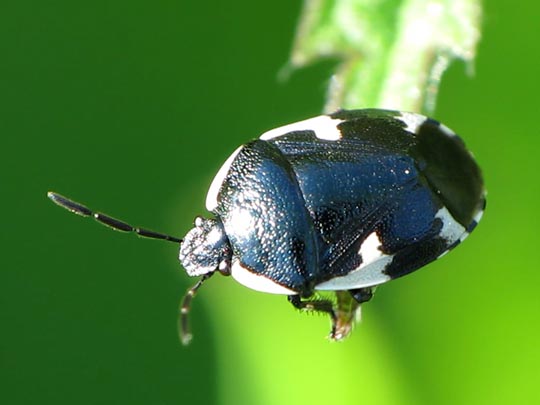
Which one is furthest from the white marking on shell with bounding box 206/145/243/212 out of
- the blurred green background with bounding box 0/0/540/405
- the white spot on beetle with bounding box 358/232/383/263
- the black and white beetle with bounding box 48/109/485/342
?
the blurred green background with bounding box 0/0/540/405

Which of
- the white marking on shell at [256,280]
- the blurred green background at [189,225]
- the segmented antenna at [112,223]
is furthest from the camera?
the blurred green background at [189,225]

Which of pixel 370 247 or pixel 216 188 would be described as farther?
pixel 216 188

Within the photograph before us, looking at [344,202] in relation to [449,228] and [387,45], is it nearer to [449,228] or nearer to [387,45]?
[449,228]

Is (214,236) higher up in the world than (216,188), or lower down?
lower down

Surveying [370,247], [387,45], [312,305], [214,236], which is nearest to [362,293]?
[312,305]

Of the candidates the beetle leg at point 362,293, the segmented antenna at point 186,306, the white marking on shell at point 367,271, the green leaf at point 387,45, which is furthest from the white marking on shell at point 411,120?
the segmented antenna at point 186,306

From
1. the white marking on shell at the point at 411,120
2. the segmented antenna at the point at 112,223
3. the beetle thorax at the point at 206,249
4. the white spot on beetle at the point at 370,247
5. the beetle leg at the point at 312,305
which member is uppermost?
the white marking on shell at the point at 411,120

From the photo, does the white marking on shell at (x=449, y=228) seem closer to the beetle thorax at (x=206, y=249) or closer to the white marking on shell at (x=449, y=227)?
the white marking on shell at (x=449, y=227)

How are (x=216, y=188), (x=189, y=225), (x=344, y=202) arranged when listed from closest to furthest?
(x=344, y=202) → (x=216, y=188) → (x=189, y=225)
